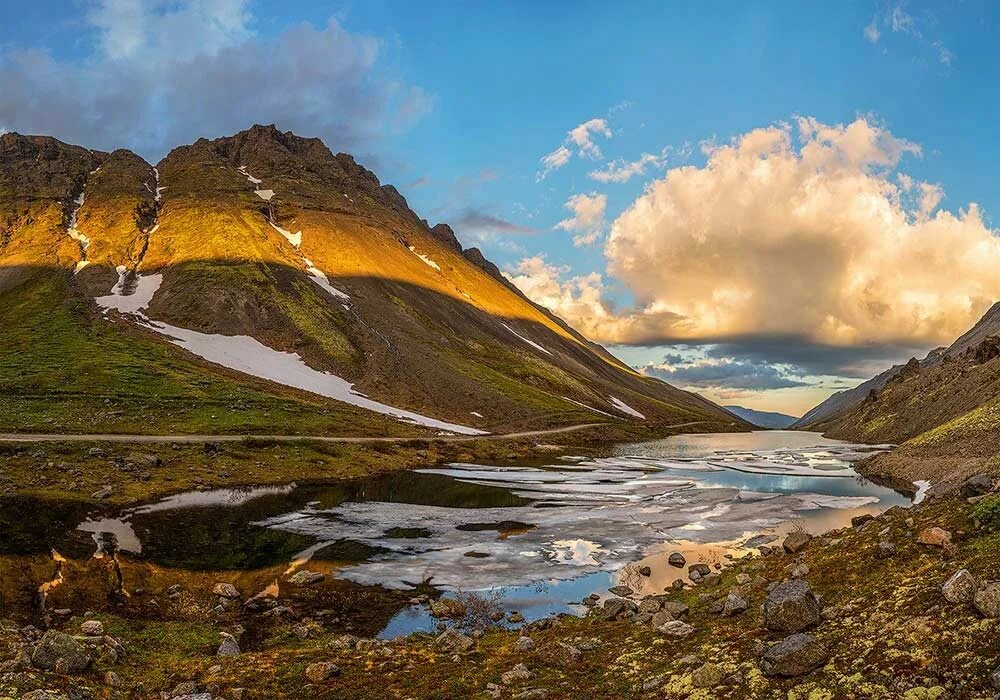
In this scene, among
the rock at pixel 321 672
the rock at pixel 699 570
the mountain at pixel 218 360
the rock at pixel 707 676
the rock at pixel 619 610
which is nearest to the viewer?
the rock at pixel 707 676

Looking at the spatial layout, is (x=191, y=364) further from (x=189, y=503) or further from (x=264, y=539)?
(x=264, y=539)

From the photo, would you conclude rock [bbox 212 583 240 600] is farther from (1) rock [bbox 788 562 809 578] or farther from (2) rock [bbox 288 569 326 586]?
(1) rock [bbox 788 562 809 578]

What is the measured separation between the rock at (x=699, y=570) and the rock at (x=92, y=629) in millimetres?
24671

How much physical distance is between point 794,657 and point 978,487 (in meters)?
13.9

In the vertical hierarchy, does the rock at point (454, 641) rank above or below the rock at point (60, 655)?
below

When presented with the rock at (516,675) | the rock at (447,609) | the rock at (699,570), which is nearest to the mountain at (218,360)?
the rock at (447,609)

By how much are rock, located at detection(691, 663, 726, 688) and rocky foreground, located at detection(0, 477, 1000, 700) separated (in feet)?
0.15

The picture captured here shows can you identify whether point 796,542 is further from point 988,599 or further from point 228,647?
point 228,647

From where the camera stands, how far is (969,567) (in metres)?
15.2

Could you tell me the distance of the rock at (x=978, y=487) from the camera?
69.3 ft

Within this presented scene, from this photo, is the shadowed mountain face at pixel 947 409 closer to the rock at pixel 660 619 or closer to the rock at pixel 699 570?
the rock at pixel 699 570

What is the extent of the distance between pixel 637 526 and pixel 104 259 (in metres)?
213

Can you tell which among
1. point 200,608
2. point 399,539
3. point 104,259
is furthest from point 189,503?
point 104,259

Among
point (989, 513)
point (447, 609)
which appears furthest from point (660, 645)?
point (447, 609)
